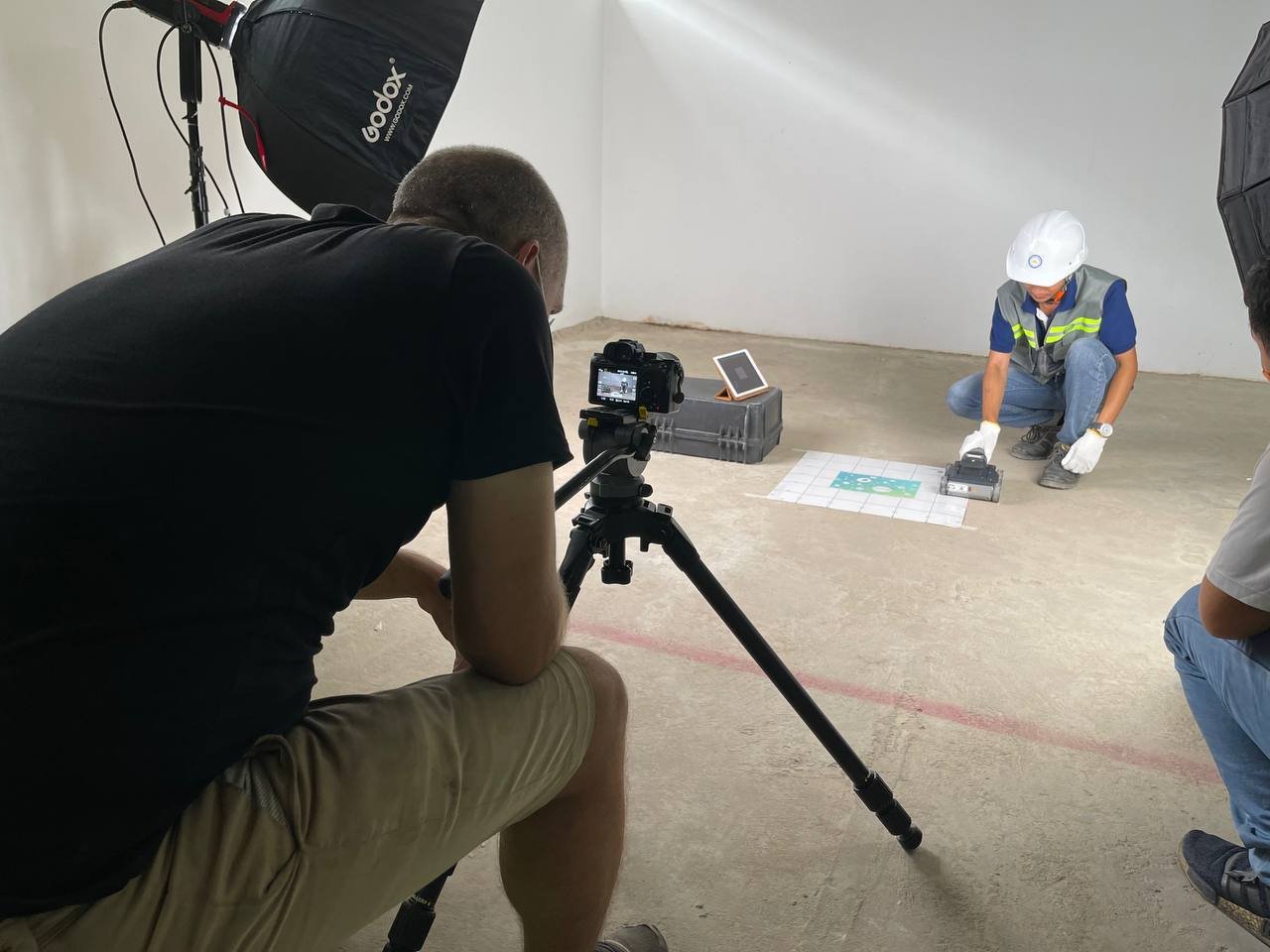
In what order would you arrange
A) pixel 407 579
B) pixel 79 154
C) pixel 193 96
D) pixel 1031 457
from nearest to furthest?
pixel 407 579 → pixel 193 96 → pixel 79 154 → pixel 1031 457

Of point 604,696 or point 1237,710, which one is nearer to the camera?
point 604,696

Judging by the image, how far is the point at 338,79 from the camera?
1.87 m

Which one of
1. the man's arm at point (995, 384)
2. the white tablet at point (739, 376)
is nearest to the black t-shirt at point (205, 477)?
the white tablet at point (739, 376)

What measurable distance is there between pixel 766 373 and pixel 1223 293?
224 centimetres

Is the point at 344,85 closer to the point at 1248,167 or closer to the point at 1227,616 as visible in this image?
the point at 1248,167

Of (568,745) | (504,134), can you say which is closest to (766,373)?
(504,134)

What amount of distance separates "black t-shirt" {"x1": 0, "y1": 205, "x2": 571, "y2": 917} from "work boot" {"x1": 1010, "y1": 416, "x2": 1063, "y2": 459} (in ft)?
10.0

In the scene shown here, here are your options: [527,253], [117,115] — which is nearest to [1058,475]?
[527,253]

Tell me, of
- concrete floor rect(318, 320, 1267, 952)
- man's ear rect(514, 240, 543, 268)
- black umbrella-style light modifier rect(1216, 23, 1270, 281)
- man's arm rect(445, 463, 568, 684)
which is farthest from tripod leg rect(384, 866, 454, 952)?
black umbrella-style light modifier rect(1216, 23, 1270, 281)

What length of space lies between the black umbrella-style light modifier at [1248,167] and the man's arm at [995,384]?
1.84m

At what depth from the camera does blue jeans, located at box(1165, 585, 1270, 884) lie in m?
1.33

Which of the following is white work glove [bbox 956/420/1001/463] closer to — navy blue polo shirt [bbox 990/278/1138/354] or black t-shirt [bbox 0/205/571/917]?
navy blue polo shirt [bbox 990/278/1138/354]

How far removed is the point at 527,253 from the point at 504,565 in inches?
15.3

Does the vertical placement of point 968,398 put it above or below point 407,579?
below
